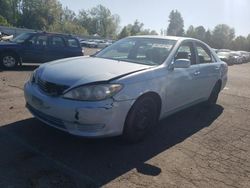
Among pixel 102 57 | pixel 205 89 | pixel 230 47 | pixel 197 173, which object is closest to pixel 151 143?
pixel 197 173

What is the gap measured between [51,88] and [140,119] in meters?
1.33

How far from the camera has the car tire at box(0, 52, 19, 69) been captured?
11.5 metres

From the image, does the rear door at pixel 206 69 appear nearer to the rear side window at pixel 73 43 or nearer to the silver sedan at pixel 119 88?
the silver sedan at pixel 119 88

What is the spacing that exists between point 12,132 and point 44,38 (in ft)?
28.3

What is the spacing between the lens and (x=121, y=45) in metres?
5.76

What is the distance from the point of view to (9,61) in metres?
11.6

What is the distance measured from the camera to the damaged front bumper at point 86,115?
3723 millimetres

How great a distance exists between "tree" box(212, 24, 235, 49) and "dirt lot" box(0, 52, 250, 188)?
207ft

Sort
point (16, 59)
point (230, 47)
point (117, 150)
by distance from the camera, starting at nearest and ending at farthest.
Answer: point (117, 150)
point (16, 59)
point (230, 47)

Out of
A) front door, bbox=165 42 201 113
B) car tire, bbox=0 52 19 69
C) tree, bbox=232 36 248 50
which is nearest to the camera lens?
front door, bbox=165 42 201 113

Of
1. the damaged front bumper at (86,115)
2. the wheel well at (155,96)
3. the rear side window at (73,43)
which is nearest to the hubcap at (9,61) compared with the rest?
the rear side window at (73,43)

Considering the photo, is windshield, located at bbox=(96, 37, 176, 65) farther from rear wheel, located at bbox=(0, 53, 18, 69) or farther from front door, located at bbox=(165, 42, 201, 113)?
rear wheel, located at bbox=(0, 53, 18, 69)

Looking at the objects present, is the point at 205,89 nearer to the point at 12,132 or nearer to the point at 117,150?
the point at 117,150

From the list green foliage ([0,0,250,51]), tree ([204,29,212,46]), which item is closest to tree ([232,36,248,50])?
green foliage ([0,0,250,51])
